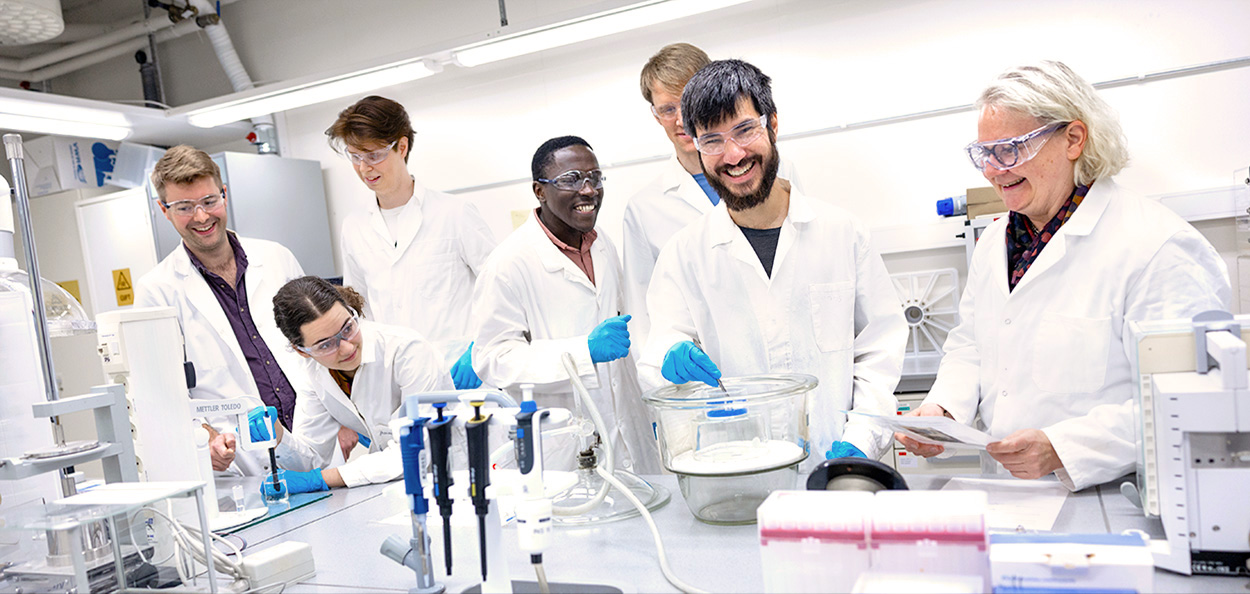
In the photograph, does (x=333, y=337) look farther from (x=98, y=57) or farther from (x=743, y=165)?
(x=98, y=57)

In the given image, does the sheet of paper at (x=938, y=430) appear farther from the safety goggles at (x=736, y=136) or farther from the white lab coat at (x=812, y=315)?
the safety goggles at (x=736, y=136)

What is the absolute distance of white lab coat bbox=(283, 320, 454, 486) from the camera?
240cm

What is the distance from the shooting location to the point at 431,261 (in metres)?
3.18

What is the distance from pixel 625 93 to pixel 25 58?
429 cm

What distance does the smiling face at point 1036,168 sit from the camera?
5.19ft

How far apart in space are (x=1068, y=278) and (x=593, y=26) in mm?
2408

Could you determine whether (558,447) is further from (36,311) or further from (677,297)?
(36,311)

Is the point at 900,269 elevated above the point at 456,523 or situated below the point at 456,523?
above

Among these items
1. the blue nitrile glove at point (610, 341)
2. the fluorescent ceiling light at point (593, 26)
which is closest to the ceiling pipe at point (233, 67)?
the fluorescent ceiling light at point (593, 26)

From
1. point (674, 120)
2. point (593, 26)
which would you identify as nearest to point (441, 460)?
point (674, 120)

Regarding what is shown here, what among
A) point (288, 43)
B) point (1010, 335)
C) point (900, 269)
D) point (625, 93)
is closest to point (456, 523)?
point (1010, 335)

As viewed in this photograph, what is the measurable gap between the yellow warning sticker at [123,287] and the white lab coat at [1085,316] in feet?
14.8

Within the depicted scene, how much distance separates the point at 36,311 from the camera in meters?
1.58

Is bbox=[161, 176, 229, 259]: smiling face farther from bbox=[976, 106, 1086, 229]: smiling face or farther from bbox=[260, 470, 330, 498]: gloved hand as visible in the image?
bbox=[976, 106, 1086, 229]: smiling face
